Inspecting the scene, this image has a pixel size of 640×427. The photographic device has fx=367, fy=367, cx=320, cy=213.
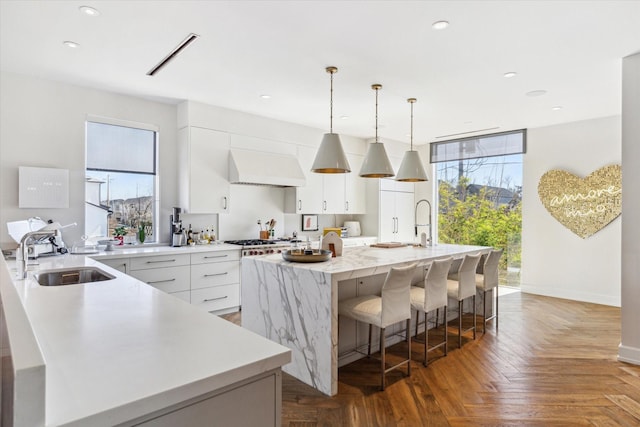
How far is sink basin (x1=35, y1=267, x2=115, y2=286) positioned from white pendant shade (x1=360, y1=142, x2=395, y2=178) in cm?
247

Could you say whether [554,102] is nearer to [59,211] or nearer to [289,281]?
[289,281]

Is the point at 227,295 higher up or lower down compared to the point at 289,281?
lower down

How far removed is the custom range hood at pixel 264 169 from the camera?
4.90 meters

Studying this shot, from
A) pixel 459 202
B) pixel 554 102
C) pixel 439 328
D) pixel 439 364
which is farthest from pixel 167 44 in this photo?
pixel 459 202

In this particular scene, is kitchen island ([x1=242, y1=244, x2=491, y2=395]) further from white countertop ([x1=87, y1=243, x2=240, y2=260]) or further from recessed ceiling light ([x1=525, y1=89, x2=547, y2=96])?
recessed ceiling light ([x1=525, y1=89, x2=547, y2=96])

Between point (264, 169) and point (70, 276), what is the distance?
2872mm

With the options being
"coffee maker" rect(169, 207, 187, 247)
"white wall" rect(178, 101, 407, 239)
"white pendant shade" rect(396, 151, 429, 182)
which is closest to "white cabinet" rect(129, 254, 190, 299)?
"coffee maker" rect(169, 207, 187, 247)

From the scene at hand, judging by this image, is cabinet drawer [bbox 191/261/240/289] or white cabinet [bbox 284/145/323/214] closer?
cabinet drawer [bbox 191/261/240/289]

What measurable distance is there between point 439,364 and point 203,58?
3.43 metres

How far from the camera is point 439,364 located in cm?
321

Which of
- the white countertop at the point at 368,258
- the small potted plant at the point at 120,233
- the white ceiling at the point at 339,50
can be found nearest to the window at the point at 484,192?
the white ceiling at the point at 339,50

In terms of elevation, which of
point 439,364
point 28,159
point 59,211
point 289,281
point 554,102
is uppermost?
Result: point 554,102

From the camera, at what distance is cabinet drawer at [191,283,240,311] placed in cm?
439

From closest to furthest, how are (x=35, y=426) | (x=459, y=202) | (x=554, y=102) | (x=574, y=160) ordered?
(x=35, y=426), (x=554, y=102), (x=574, y=160), (x=459, y=202)
